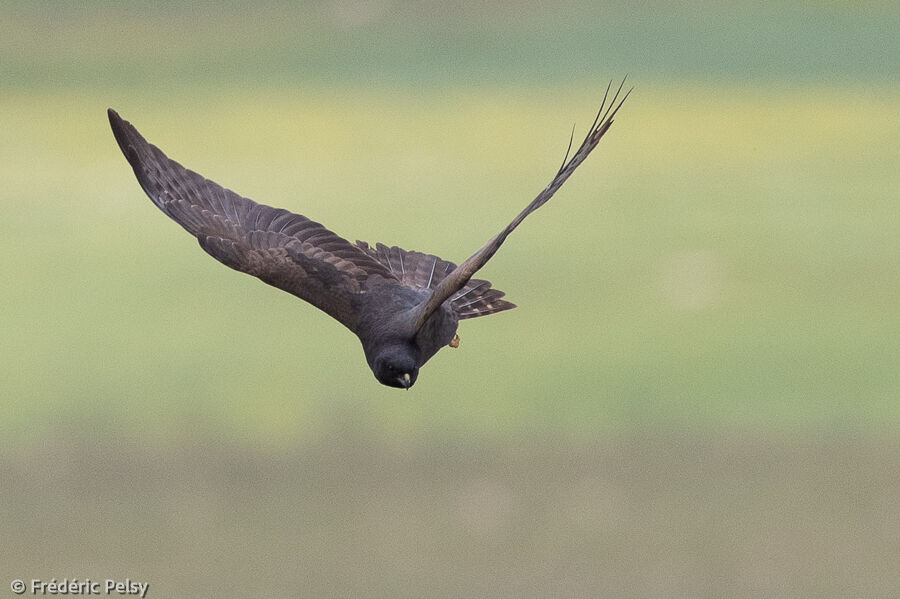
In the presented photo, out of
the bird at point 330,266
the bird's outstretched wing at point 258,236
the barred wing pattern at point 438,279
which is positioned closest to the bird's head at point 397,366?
the bird at point 330,266

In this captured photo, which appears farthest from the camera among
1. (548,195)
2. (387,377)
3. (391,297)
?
(391,297)

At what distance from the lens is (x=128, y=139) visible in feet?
29.0

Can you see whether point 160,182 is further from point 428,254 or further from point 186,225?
point 428,254

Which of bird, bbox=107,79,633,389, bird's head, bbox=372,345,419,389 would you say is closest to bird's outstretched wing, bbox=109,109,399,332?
bird, bbox=107,79,633,389

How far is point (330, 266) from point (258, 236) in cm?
55

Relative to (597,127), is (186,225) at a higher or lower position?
lower

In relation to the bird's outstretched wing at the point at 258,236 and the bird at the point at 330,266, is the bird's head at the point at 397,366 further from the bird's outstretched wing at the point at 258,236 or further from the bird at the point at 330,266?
the bird's outstretched wing at the point at 258,236

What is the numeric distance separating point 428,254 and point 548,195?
97.2 inches

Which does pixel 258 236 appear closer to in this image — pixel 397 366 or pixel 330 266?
pixel 330 266

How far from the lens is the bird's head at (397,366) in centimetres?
768

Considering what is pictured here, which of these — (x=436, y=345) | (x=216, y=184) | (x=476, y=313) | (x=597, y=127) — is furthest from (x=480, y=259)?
(x=216, y=184)

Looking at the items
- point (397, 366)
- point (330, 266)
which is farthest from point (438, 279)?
point (397, 366)

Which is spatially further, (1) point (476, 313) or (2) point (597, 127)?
(1) point (476, 313)

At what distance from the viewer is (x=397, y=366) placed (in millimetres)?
7672
